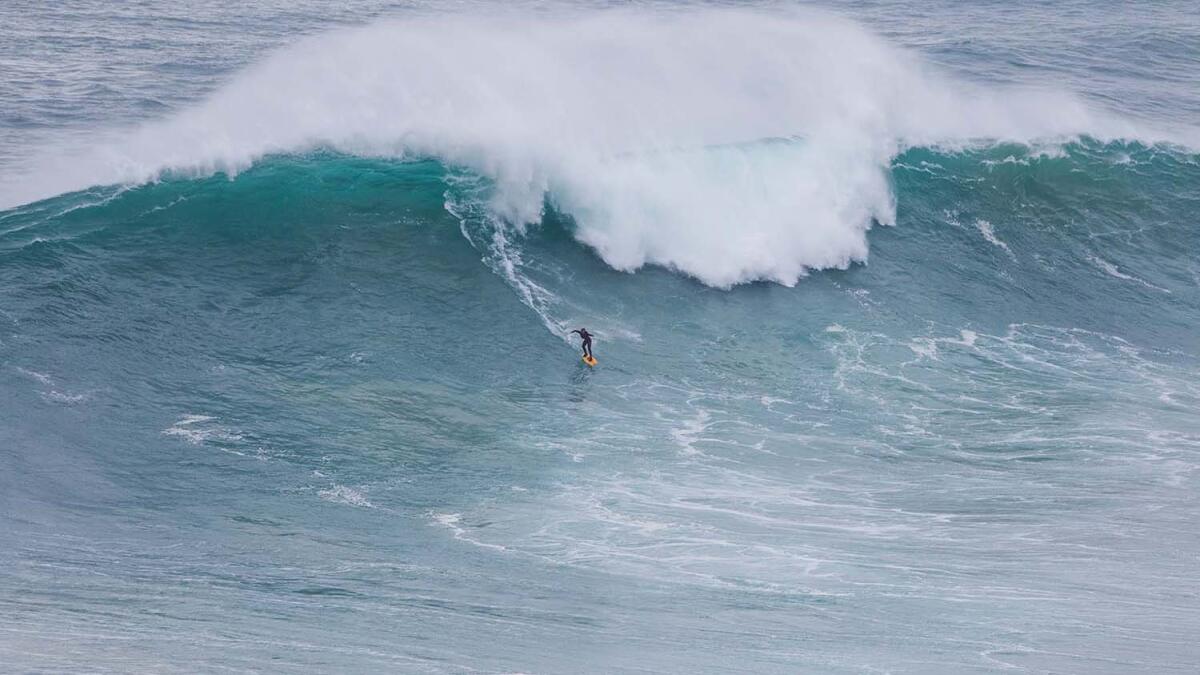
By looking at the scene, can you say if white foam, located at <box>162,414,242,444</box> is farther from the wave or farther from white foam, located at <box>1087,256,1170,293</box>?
white foam, located at <box>1087,256,1170,293</box>

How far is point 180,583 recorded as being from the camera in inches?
650

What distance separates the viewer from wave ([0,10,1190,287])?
Answer: 28.5 metres

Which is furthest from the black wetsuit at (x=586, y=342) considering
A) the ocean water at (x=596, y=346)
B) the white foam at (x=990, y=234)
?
the white foam at (x=990, y=234)

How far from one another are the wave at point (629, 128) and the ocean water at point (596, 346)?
111 millimetres

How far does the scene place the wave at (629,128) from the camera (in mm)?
28547

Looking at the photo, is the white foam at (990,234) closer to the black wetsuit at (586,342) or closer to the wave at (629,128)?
the wave at (629,128)

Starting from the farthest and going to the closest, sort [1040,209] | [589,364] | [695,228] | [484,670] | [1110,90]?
[1110,90], [1040,209], [695,228], [589,364], [484,670]

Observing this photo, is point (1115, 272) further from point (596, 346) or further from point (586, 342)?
point (586, 342)

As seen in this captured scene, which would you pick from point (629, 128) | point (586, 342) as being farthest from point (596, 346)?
point (629, 128)

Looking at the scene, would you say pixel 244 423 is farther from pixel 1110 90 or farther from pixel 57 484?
pixel 1110 90

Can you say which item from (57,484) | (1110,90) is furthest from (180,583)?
(1110,90)

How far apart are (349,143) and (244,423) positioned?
33.0ft

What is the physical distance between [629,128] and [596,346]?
7.58 m

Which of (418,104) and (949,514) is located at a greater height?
(418,104)
